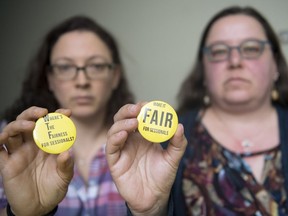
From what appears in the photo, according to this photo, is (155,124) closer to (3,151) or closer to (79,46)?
(3,151)

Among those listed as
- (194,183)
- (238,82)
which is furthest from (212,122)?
(194,183)

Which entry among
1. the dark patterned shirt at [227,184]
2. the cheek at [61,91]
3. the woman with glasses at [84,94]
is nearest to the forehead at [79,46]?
the woman with glasses at [84,94]

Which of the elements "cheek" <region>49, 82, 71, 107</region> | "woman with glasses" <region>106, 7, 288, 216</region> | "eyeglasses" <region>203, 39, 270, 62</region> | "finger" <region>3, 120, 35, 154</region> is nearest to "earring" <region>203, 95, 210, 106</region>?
"woman with glasses" <region>106, 7, 288, 216</region>

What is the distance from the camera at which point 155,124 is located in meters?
0.75

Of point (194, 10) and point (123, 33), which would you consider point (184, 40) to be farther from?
point (123, 33)

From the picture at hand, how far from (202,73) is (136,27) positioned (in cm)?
69

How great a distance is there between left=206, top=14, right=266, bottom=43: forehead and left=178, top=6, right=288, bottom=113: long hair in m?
0.05

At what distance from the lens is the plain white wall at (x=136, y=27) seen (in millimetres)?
1901

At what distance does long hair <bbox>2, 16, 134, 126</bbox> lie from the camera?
1332mm

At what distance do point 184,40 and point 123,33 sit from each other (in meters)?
0.42

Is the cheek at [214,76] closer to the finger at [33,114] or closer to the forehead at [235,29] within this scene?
the forehead at [235,29]

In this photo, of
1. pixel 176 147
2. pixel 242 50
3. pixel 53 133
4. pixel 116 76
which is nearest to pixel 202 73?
pixel 242 50

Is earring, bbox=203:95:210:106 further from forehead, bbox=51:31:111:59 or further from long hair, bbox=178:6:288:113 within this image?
forehead, bbox=51:31:111:59

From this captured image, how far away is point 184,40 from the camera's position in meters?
1.94
